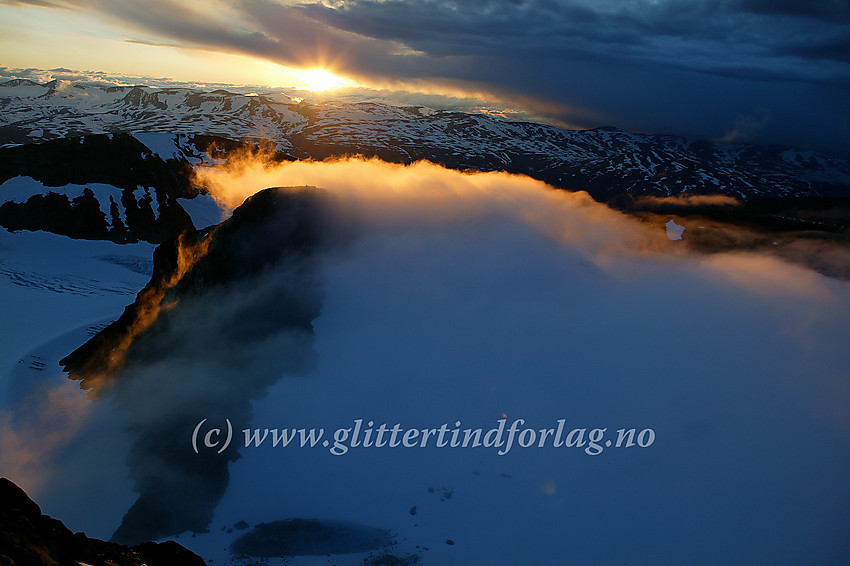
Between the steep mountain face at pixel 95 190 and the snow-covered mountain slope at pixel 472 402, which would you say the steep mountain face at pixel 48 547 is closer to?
the snow-covered mountain slope at pixel 472 402

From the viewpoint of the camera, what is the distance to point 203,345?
30.4m

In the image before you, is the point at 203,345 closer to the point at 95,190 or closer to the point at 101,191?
the point at 101,191

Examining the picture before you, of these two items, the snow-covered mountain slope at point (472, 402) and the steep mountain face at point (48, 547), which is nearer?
the steep mountain face at point (48, 547)

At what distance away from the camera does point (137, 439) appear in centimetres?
2600

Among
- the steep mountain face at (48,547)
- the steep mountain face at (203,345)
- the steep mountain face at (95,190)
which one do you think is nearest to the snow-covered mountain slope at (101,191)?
the steep mountain face at (95,190)

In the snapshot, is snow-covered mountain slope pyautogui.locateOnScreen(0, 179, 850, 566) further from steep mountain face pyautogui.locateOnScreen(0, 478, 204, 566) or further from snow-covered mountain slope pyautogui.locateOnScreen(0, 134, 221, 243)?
snow-covered mountain slope pyautogui.locateOnScreen(0, 134, 221, 243)

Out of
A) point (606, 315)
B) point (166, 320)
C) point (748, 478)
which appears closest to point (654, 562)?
point (748, 478)

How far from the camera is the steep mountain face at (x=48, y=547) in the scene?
40.9ft

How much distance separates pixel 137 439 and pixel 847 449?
36802 mm

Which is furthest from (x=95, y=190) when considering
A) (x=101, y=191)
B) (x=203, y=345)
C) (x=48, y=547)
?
(x=48, y=547)

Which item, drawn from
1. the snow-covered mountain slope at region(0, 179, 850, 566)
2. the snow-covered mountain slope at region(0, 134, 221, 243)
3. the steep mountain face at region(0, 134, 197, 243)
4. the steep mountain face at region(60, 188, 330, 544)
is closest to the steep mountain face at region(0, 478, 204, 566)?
the snow-covered mountain slope at region(0, 179, 850, 566)

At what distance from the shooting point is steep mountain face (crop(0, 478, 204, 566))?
12.5 meters

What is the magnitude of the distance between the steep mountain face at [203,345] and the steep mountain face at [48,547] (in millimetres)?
4840

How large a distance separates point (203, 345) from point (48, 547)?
17341mm
